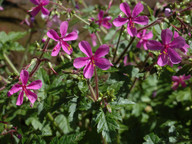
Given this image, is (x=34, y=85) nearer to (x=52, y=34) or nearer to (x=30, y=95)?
(x=30, y=95)

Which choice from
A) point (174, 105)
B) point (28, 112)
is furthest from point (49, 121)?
point (174, 105)

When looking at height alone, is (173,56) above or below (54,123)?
above

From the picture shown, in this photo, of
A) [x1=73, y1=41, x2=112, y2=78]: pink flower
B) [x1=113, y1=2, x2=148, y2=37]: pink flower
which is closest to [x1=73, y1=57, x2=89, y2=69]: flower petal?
[x1=73, y1=41, x2=112, y2=78]: pink flower

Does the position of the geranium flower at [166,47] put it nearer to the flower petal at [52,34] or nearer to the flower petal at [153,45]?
the flower petal at [153,45]

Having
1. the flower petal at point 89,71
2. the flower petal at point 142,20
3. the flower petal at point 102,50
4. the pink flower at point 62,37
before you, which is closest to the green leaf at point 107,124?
the flower petal at point 89,71

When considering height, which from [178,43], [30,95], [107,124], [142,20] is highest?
[142,20]

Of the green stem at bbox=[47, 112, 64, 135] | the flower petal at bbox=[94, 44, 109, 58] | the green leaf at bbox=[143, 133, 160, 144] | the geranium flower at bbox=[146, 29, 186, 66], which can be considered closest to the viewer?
the flower petal at bbox=[94, 44, 109, 58]

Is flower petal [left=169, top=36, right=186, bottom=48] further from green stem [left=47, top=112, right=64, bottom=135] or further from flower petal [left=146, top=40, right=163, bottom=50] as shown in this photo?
green stem [left=47, top=112, right=64, bottom=135]

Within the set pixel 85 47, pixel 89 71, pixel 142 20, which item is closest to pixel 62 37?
pixel 85 47

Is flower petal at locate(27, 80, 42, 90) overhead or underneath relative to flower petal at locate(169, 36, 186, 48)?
underneath

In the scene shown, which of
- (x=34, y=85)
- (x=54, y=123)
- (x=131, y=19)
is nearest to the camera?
(x=34, y=85)
